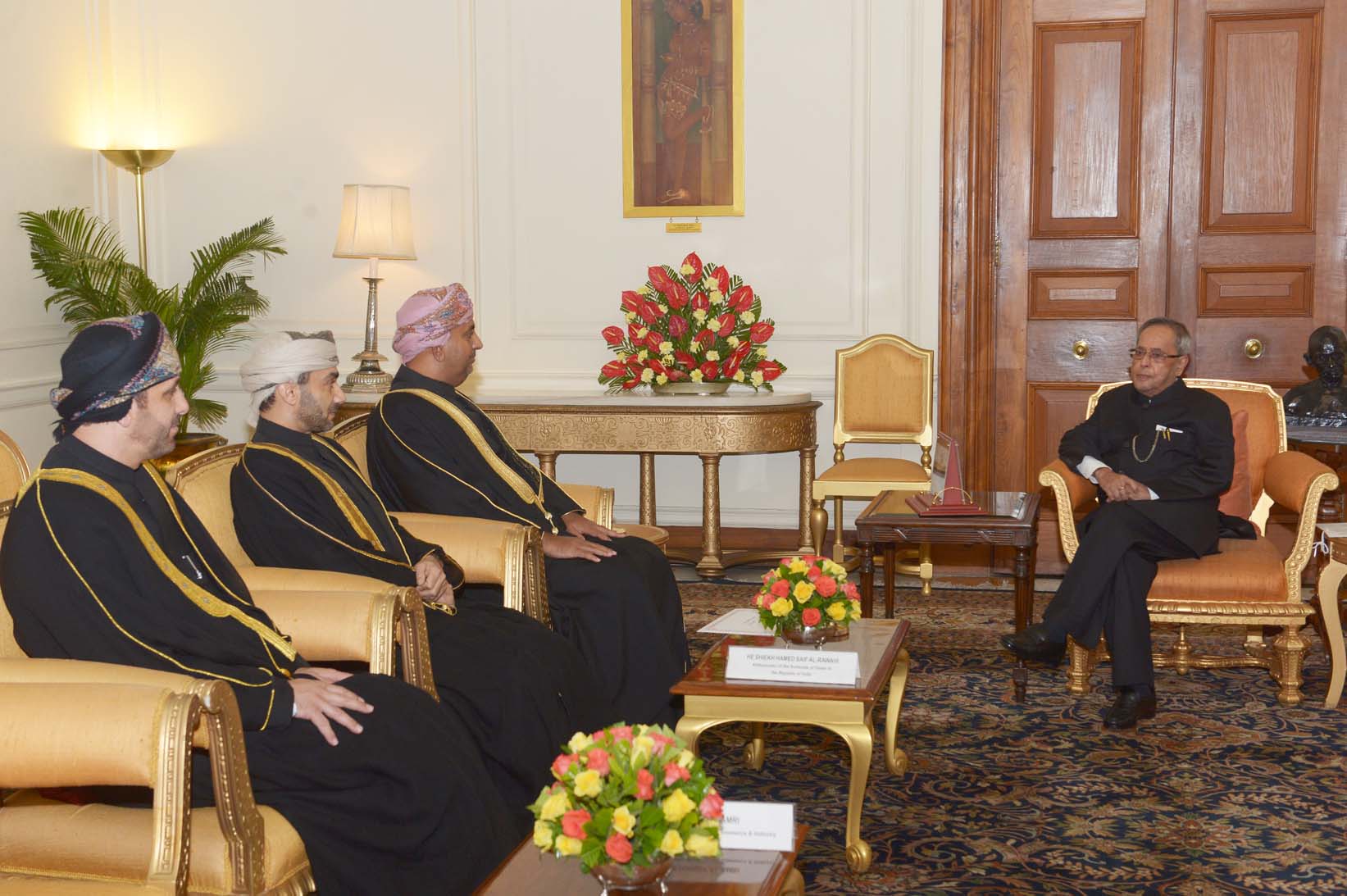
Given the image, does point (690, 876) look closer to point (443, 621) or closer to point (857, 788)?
point (857, 788)

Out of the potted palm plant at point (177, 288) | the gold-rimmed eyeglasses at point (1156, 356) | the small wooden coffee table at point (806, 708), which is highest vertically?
the potted palm plant at point (177, 288)

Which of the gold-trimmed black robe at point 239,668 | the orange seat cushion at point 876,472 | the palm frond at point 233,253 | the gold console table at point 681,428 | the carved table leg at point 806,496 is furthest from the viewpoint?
the palm frond at point 233,253

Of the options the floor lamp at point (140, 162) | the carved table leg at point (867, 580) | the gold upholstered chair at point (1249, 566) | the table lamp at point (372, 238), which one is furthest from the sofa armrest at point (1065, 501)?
the floor lamp at point (140, 162)

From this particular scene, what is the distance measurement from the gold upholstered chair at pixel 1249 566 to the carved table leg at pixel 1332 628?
0.07 metres

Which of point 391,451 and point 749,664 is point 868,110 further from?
point 749,664

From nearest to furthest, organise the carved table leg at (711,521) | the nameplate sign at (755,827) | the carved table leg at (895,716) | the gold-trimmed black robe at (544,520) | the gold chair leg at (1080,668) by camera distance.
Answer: the nameplate sign at (755,827)
the carved table leg at (895,716)
the gold-trimmed black robe at (544,520)
the gold chair leg at (1080,668)
the carved table leg at (711,521)

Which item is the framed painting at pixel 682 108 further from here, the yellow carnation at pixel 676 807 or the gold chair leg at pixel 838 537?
the yellow carnation at pixel 676 807

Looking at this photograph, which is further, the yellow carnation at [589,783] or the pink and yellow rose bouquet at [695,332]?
the pink and yellow rose bouquet at [695,332]

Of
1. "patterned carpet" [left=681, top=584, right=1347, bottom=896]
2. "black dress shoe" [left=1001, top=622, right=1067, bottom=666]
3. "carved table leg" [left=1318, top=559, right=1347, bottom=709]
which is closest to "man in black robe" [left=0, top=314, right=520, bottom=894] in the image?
"patterned carpet" [left=681, top=584, right=1347, bottom=896]

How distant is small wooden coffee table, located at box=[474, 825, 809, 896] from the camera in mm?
2346

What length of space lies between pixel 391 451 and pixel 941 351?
3490 mm

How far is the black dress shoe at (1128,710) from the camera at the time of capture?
4.56m

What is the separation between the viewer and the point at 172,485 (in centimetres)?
361

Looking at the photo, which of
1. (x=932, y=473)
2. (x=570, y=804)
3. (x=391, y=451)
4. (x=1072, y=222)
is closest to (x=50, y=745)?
(x=570, y=804)
